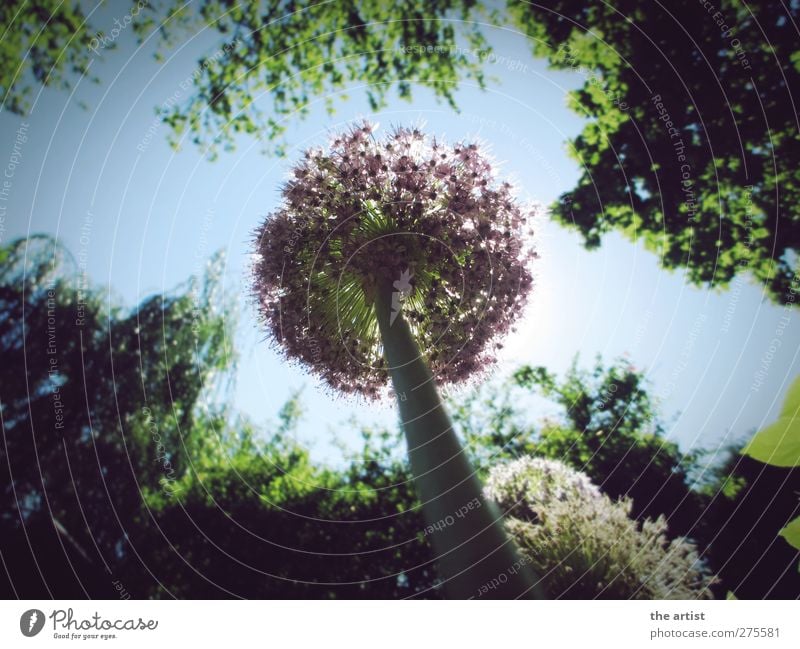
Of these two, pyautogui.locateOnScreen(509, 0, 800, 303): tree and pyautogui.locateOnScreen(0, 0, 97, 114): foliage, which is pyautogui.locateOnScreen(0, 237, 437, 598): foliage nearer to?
pyautogui.locateOnScreen(0, 0, 97, 114): foliage

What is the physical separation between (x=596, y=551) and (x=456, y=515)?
6.62ft

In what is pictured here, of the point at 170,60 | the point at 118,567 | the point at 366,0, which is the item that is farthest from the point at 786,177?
the point at 118,567

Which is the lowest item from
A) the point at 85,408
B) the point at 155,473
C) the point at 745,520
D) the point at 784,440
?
the point at 745,520

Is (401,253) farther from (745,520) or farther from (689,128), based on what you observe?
(745,520)

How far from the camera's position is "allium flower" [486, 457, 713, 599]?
96.7 inches

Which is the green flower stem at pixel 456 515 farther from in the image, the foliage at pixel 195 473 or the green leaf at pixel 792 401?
the foliage at pixel 195 473

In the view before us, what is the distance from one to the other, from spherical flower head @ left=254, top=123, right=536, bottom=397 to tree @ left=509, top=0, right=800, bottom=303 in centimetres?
172

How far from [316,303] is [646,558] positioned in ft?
Result: 8.92

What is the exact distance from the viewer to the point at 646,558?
260cm

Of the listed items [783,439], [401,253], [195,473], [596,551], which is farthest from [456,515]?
[195,473]

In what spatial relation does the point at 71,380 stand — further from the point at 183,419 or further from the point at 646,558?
the point at 646,558

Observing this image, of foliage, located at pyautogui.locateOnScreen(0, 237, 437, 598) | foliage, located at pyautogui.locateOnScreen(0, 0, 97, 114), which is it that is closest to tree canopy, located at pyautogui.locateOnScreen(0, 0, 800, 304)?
foliage, located at pyautogui.locateOnScreen(0, 0, 97, 114)

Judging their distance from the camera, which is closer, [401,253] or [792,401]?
[792,401]

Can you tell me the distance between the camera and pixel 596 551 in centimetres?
254
